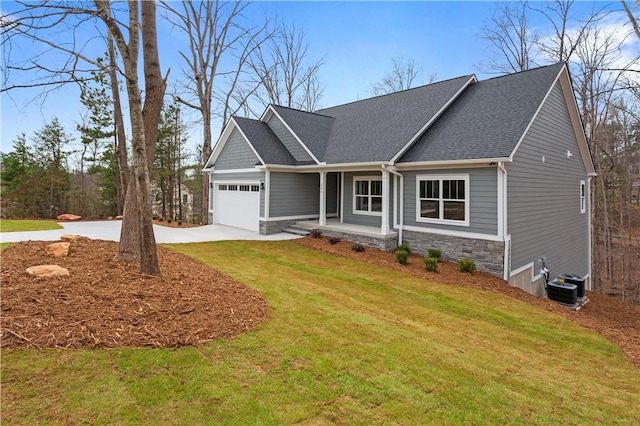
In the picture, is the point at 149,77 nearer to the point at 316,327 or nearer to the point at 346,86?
the point at 316,327

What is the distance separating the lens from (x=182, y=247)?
10.3 metres

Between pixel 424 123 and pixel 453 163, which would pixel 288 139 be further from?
pixel 453 163

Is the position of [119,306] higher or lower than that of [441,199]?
lower

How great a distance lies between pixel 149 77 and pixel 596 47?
19.9m

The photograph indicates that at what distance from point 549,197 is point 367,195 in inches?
244

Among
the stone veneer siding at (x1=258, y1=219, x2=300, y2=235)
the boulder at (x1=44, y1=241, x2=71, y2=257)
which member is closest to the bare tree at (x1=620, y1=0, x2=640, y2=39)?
the stone veneer siding at (x1=258, y1=219, x2=300, y2=235)

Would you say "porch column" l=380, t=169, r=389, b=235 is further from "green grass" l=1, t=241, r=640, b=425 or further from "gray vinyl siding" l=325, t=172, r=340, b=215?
"green grass" l=1, t=241, r=640, b=425

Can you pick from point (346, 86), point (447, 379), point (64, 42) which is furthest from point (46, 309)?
point (346, 86)

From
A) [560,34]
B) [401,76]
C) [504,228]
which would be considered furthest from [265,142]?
[401,76]

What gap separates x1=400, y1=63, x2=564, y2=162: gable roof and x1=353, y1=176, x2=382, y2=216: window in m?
2.02

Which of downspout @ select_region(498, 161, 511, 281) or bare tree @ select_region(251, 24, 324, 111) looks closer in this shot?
downspout @ select_region(498, 161, 511, 281)

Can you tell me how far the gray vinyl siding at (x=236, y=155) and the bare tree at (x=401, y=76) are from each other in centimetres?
1595

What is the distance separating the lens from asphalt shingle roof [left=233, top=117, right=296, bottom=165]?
45.0 ft

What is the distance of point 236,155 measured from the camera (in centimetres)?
1530
